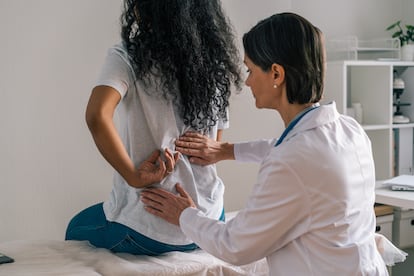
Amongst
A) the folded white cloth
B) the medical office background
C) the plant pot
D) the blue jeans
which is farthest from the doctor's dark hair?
the plant pot

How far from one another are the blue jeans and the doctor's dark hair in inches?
23.0

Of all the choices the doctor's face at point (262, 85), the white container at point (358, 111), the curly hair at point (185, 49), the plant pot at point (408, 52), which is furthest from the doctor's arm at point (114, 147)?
the plant pot at point (408, 52)

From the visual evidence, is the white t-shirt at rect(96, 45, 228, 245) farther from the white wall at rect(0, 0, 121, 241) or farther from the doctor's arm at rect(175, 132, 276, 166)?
the white wall at rect(0, 0, 121, 241)

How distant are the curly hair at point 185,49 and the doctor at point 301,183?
24 centimetres

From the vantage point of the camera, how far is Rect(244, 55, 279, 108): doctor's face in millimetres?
1334

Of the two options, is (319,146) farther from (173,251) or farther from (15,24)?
(15,24)

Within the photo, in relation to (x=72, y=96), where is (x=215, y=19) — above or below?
above

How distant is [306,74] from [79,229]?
91cm

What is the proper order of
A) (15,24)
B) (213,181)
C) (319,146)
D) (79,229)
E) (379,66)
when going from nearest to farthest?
(319,146)
(213,181)
(79,229)
(15,24)
(379,66)

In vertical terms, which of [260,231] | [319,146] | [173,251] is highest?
[319,146]

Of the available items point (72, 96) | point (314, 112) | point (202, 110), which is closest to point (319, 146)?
point (314, 112)

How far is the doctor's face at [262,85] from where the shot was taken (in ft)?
4.38

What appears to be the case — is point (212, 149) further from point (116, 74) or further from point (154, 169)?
point (116, 74)

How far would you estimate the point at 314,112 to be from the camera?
1288 mm
